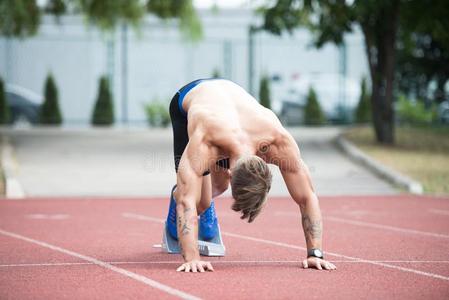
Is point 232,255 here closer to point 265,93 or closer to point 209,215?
point 209,215

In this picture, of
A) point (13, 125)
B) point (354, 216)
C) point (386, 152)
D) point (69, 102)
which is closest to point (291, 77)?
point (69, 102)

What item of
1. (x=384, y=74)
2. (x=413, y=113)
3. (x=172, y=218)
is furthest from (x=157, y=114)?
(x=172, y=218)

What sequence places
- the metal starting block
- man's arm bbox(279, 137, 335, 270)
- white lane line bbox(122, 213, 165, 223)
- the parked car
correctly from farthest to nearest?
1. the parked car
2. white lane line bbox(122, 213, 165, 223)
3. the metal starting block
4. man's arm bbox(279, 137, 335, 270)

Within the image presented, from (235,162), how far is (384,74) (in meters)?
17.1

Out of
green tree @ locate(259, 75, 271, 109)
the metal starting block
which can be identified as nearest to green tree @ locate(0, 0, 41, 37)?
green tree @ locate(259, 75, 271, 109)

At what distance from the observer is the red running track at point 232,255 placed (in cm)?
700

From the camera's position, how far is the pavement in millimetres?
17422

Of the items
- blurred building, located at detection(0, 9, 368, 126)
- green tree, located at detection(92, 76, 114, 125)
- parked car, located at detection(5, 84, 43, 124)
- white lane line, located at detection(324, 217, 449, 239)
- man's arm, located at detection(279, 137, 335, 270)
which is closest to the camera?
man's arm, located at detection(279, 137, 335, 270)

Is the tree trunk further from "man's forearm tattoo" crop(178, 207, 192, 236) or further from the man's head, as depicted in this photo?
the man's head

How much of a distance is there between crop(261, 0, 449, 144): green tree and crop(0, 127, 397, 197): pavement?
1535 mm

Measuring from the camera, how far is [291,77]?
3556 centimetres

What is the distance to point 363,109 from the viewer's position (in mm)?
31844

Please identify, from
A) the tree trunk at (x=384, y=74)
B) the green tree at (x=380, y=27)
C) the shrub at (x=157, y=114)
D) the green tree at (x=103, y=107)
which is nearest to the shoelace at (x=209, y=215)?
the green tree at (x=380, y=27)

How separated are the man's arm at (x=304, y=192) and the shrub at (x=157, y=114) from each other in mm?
23352
